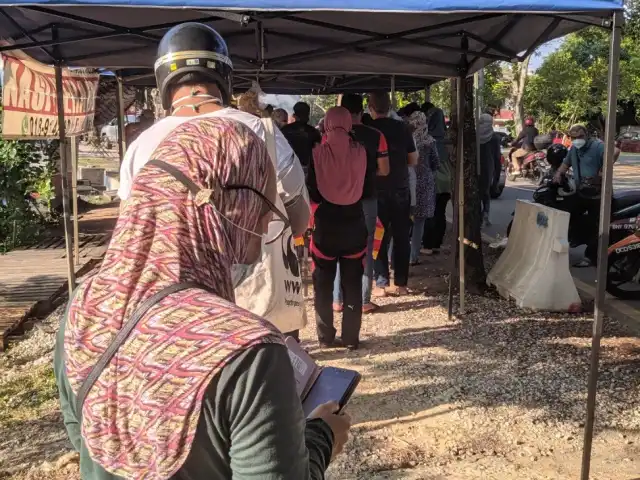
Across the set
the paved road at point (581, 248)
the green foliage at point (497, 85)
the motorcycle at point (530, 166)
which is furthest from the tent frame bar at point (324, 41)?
the green foliage at point (497, 85)

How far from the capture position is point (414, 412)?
4121mm

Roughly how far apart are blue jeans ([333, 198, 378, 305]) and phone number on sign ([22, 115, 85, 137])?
2.78 meters

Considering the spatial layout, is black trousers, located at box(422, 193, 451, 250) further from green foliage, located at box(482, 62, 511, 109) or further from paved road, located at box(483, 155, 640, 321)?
green foliage, located at box(482, 62, 511, 109)

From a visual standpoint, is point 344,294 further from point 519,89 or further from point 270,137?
point 519,89

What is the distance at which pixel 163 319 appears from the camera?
3.69 feet

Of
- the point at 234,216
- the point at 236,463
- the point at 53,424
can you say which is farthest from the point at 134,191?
the point at 53,424

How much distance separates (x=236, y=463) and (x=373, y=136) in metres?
4.57

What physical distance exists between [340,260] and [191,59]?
11.0 ft

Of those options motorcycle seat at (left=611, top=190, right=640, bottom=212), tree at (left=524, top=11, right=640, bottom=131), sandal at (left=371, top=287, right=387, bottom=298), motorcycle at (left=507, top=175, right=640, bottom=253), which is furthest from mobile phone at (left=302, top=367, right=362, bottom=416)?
tree at (left=524, top=11, right=640, bottom=131)

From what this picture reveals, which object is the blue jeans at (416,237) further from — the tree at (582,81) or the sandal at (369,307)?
the tree at (582,81)

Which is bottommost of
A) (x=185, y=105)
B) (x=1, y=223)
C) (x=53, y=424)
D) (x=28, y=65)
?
(x=53, y=424)

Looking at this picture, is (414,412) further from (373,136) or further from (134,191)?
(134,191)

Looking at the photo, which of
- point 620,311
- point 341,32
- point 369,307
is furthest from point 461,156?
point 620,311

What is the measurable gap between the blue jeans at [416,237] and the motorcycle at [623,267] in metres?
2.08
